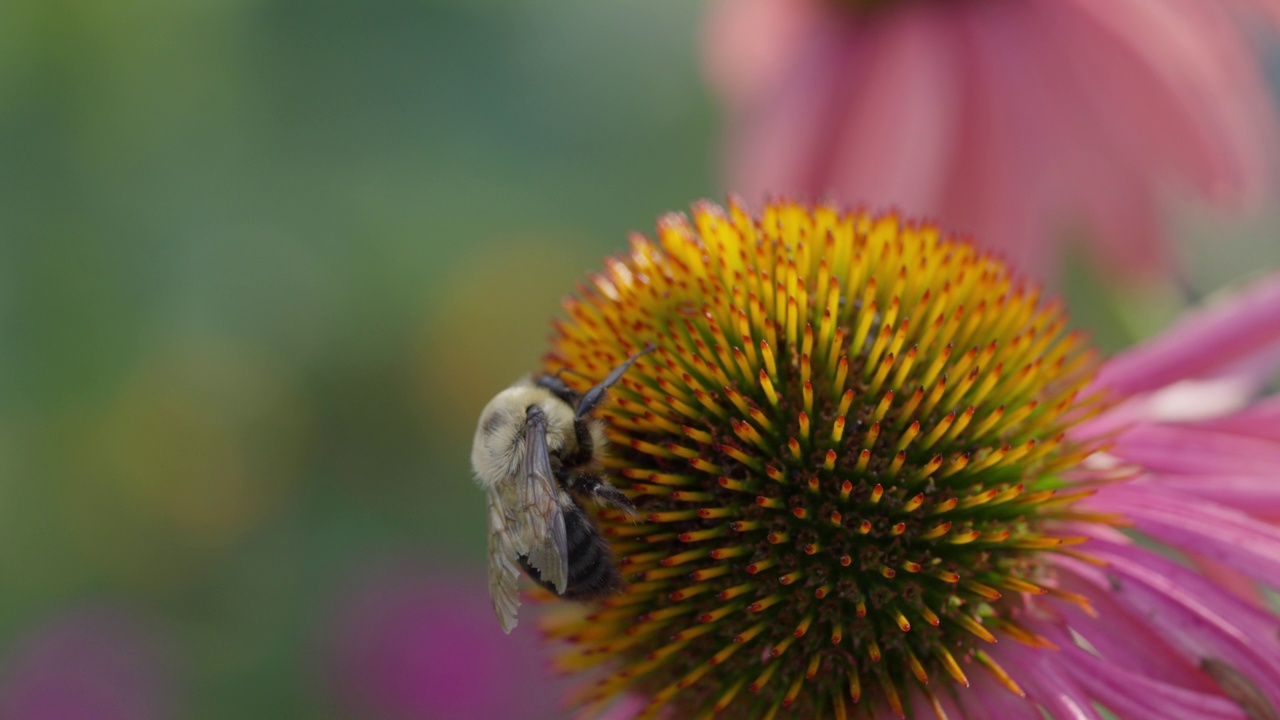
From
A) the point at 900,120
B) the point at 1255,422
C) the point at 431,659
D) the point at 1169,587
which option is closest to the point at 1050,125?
the point at 900,120

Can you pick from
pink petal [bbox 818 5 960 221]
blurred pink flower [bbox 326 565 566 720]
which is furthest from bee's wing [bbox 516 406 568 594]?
blurred pink flower [bbox 326 565 566 720]

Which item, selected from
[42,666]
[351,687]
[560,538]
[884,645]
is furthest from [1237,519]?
[42,666]

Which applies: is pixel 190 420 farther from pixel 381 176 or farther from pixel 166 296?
pixel 381 176

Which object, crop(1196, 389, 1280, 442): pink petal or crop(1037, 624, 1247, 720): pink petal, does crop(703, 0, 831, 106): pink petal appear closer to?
crop(1196, 389, 1280, 442): pink petal

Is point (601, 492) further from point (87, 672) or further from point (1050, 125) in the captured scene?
point (87, 672)

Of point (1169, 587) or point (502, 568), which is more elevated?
point (1169, 587)

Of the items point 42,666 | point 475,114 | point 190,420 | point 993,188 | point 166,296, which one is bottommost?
point 42,666

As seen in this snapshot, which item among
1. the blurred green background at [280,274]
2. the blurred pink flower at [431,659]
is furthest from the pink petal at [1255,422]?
the blurred pink flower at [431,659]
